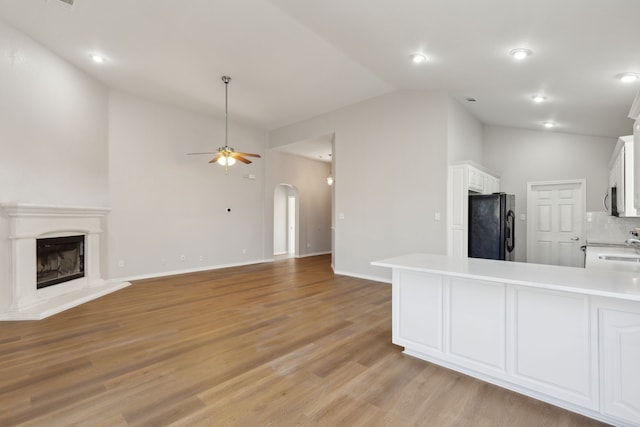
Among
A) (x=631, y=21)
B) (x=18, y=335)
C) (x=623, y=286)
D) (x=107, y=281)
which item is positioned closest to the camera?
(x=623, y=286)

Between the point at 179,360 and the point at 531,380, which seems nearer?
the point at 531,380

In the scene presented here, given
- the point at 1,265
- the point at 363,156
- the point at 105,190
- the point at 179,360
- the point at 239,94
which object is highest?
the point at 239,94

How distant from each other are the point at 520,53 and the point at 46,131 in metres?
6.05

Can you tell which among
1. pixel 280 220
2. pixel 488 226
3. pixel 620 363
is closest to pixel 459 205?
pixel 488 226

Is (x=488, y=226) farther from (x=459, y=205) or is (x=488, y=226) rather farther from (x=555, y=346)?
(x=555, y=346)

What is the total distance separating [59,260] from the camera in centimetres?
481

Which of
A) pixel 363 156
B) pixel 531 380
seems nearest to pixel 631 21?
pixel 531 380

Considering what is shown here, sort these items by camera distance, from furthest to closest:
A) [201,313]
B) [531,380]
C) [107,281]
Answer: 1. [107,281]
2. [201,313]
3. [531,380]

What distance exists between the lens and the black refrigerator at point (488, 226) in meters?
4.90

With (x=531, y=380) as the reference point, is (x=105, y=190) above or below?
above

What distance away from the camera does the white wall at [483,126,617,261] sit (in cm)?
559

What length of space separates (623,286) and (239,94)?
574 centimetres

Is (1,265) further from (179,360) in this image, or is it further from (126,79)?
(126,79)

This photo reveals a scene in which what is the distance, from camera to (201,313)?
13.1ft
